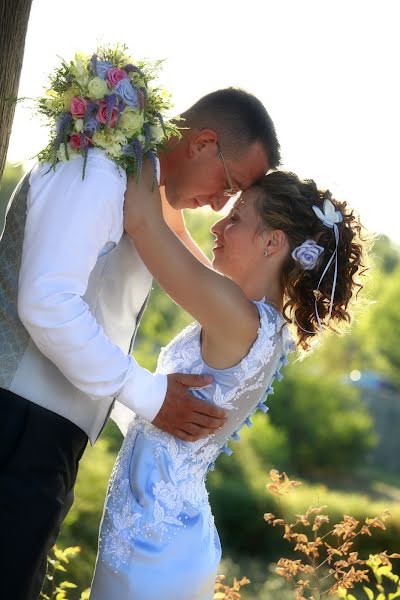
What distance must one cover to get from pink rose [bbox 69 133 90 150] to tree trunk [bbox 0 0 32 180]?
2.10 ft

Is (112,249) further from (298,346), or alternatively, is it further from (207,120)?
(298,346)

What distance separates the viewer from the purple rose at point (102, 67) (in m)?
2.79

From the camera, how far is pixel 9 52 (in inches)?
131

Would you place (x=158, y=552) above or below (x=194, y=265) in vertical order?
below

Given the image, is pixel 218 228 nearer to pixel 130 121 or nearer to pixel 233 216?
pixel 233 216

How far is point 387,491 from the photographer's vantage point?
2944 centimetres

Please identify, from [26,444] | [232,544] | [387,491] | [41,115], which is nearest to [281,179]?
[41,115]

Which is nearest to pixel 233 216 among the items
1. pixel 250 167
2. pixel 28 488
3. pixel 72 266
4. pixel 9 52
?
pixel 250 167

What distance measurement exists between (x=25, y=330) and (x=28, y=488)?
458 mm

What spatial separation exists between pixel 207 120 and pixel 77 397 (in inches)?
41.4

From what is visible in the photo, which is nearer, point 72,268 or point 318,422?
point 72,268

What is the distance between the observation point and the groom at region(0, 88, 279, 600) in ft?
8.62

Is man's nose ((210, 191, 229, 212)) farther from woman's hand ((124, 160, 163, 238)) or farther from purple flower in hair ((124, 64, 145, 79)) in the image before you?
purple flower in hair ((124, 64, 145, 79))

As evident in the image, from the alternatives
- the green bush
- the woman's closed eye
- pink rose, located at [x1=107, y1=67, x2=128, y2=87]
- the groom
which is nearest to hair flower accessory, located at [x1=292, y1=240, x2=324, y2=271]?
the woman's closed eye
